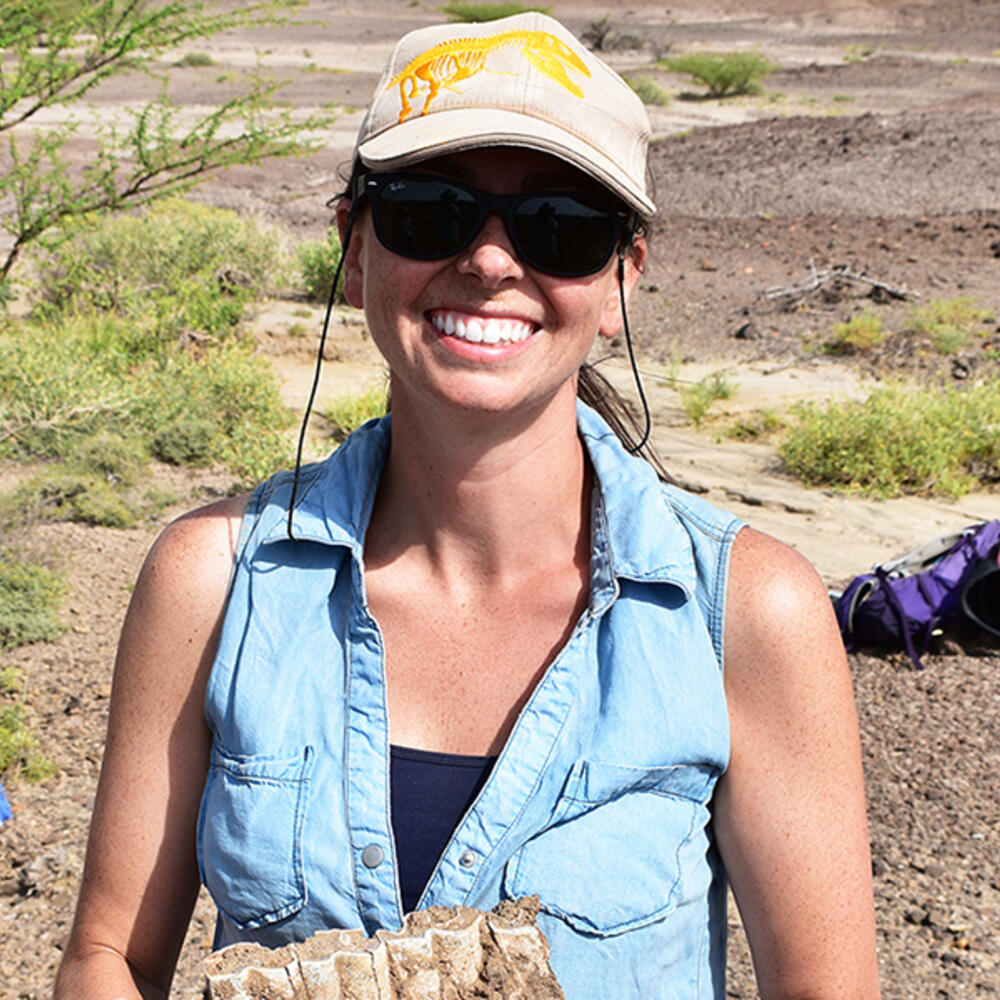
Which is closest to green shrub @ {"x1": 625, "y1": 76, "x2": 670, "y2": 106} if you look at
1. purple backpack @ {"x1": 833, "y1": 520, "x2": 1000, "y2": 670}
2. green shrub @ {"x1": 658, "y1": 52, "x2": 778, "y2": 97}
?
green shrub @ {"x1": 658, "y1": 52, "x2": 778, "y2": 97}

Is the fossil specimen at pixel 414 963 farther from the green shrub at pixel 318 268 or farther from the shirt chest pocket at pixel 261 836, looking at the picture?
the green shrub at pixel 318 268

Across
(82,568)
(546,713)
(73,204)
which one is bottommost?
(82,568)

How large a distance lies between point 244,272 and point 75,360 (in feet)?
12.2

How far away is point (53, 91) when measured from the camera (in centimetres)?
639

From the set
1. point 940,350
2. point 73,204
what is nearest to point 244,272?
point 73,204

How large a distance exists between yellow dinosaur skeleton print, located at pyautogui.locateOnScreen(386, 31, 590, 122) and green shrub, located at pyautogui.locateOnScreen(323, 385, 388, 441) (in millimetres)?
6640

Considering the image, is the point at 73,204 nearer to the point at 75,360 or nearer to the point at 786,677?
the point at 75,360

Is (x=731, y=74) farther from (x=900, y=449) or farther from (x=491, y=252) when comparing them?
(x=491, y=252)

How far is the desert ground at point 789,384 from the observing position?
3900 mm

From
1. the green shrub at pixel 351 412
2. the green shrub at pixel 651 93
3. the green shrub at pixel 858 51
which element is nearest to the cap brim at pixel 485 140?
the green shrub at pixel 351 412

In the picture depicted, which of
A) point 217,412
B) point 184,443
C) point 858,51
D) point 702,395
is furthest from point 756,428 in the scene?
point 858,51

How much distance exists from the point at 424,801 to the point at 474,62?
0.82 metres

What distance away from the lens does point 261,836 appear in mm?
1515

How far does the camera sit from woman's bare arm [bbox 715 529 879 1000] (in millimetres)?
1487
